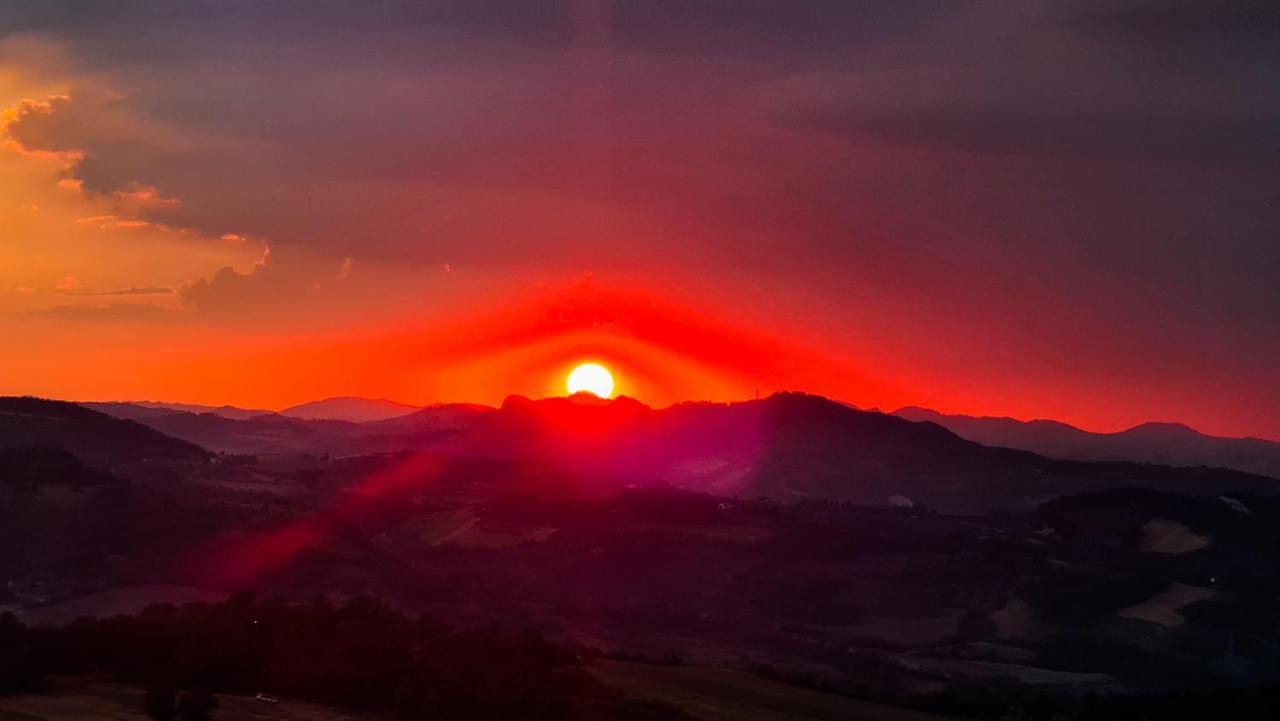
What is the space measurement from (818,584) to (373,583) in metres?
49.5

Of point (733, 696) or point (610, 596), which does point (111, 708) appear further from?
point (610, 596)

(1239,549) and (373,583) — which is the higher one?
(1239,549)

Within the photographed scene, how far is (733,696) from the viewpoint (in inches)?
2041

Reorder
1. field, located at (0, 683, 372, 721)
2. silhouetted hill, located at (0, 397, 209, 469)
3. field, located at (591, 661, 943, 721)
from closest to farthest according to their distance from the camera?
1. field, located at (0, 683, 372, 721)
2. field, located at (591, 661, 943, 721)
3. silhouetted hill, located at (0, 397, 209, 469)

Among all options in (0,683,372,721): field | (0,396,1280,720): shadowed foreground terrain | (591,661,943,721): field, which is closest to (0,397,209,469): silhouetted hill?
(0,396,1280,720): shadowed foreground terrain

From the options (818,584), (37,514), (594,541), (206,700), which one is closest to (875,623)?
(818,584)

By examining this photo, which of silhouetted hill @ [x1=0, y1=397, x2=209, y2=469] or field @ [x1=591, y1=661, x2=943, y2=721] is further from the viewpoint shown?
silhouetted hill @ [x1=0, y1=397, x2=209, y2=469]

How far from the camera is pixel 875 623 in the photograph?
130500 millimetres

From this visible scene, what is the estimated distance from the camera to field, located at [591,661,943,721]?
155 feet

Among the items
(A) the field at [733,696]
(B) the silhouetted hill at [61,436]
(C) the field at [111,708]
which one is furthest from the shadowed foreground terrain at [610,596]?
(C) the field at [111,708]

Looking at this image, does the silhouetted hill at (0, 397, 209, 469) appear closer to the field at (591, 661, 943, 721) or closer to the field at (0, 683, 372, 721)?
the field at (591, 661, 943, 721)

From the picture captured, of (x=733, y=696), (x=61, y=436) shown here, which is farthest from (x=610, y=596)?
(x=61, y=436)

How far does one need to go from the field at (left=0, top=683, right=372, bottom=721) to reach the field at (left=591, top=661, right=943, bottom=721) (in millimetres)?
12195

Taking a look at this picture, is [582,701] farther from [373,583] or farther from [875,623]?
[875,623]
